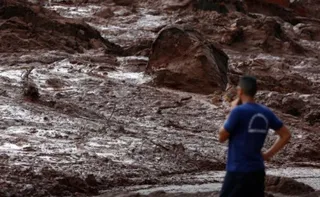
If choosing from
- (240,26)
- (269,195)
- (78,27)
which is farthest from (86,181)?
(240,26)

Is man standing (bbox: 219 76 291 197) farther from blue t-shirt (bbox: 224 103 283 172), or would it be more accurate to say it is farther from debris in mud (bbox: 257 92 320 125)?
debris in mud (bbox: 257 92 320 125)

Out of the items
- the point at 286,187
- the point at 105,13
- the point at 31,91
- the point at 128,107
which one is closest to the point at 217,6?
the point at 105,13

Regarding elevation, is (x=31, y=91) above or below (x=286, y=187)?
below

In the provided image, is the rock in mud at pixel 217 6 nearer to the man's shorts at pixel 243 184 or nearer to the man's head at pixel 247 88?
the man's head at pixel 247 88

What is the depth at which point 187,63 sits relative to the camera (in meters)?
18.3

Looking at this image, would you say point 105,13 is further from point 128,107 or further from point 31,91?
point 31,91

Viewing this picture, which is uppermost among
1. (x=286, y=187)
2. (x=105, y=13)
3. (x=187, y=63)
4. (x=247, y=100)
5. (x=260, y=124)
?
(x=247, y=100)

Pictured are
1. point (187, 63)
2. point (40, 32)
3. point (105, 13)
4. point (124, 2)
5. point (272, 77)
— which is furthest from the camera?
point (124, 2)

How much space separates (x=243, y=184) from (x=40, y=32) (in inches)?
710

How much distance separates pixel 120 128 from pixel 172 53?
5.53 m

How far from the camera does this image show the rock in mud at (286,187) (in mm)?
9383

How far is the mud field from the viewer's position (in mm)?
10203

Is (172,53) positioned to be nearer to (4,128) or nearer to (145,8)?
(4,128)

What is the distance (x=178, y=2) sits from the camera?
35.2 m
